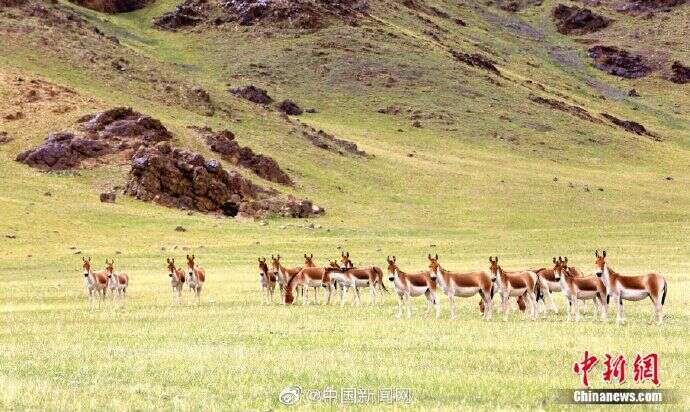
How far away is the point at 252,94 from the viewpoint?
130 metres

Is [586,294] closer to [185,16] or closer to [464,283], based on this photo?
[464,283]

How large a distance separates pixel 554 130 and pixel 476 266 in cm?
9588

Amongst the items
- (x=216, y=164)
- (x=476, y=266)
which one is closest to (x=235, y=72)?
(x=216, y=164)

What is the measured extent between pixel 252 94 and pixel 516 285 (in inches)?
4217

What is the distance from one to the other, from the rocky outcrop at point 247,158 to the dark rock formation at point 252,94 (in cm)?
3607

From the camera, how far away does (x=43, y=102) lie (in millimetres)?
93500

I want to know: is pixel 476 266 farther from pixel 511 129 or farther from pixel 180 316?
pixel 511 129

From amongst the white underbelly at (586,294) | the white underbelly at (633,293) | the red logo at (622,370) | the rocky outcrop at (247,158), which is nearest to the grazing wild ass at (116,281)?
the white underbelly at (586,294)

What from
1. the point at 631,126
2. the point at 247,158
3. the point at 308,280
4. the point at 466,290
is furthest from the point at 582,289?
the point at 631,126

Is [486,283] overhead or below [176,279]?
overhead

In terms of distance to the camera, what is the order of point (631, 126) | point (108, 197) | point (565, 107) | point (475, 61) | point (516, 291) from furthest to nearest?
1. point (475, 61)
2. point (631, 126)
3. point (565, 107)
4. point (108, 197)
5. point (516, 291)

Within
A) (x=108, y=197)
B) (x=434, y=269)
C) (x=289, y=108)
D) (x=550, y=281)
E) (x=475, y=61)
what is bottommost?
(x=550, y=281)

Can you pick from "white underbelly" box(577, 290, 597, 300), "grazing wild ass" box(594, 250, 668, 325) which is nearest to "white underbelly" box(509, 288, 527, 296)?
"white underbelly" box(577, 290, 597, 300)

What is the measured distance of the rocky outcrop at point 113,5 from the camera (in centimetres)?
18500
